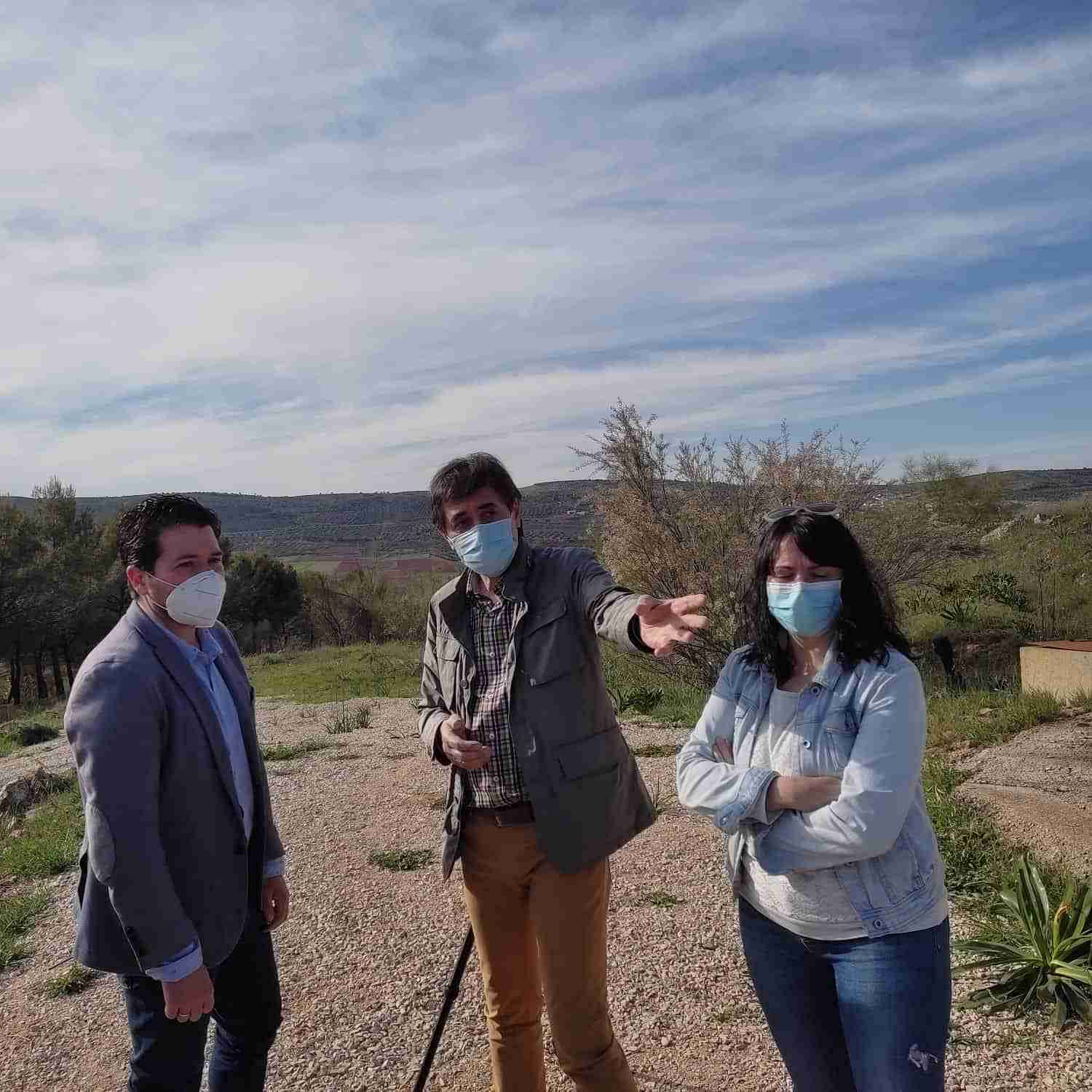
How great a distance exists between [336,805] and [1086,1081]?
5.80 m

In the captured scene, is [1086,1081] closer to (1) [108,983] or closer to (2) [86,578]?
(1) [108,983]

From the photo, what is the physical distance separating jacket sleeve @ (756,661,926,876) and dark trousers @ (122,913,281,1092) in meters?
1.41

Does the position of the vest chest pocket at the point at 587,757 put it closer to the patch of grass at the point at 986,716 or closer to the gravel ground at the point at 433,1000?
the gravel ground at the point at 433,1000

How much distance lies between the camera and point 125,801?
205 cm

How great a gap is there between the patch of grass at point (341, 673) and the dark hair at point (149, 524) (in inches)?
473

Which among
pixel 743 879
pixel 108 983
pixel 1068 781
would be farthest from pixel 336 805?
pixel 743 879

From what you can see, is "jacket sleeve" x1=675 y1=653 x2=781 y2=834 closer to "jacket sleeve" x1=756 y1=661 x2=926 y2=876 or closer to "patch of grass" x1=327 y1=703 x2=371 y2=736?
"jacket sleeve" x1=756 y1=661 x2=926 y2=876

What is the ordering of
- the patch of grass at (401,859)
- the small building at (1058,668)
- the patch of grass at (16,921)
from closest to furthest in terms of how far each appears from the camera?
the patch of grass at (16,921) < the patch of grass at (401,859) < the small building at (1058,668)

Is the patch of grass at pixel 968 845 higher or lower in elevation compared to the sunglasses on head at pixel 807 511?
lower

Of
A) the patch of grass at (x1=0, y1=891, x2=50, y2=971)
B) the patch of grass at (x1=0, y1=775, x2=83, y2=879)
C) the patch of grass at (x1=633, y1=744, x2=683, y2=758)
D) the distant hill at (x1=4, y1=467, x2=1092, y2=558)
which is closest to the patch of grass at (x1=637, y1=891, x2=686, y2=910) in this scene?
the patch of grass at (x1=633, y1=744, x2=683, y2=758)

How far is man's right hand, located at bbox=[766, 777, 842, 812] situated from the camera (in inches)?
75.0

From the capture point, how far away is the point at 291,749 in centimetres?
1016

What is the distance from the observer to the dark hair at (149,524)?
2340 mm

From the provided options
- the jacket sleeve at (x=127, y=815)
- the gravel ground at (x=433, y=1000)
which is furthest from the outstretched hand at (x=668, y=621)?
the gravel ground at (x=433, y=1000)
